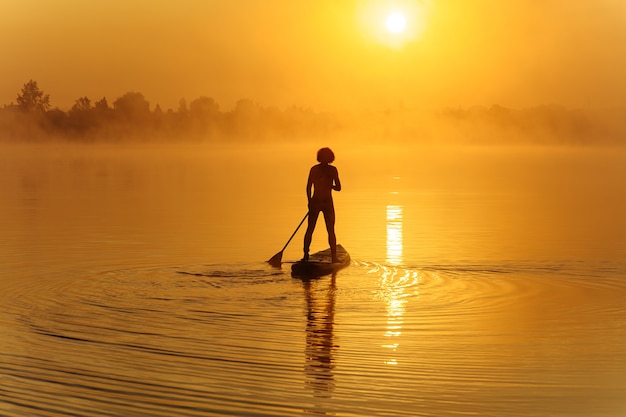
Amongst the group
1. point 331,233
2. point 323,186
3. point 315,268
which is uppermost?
point 323,186

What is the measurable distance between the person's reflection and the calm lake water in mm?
33

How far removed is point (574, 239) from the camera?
76.2ft

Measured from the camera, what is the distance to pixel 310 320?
12523 millimetres

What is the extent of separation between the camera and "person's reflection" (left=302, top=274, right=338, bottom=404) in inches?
372

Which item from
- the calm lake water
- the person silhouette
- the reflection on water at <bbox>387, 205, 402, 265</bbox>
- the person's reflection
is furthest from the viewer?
the reflection on water at <bbox>387, 205, 402, 265</bbox>

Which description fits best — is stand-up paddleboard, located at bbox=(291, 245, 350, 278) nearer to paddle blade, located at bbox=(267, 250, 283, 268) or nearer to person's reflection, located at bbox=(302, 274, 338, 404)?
person's reflection, located at bbox=(302, 274, 338, 404)

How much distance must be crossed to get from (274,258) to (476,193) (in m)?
25.0

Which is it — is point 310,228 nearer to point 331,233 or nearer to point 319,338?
point 331,233

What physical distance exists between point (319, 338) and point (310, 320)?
1078mm

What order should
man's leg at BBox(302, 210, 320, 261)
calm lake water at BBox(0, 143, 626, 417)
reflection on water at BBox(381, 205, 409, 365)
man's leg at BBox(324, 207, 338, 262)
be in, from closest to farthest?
calm lake water at BBox(0, 143, 626, 417) → reflection on water at BBox(381, 205, 409, 365) → man's leg at BBox(324, 207, 338, 262) → man's leg at BBox(302, 210, 320, 261)

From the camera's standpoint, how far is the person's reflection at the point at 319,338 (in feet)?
31.0

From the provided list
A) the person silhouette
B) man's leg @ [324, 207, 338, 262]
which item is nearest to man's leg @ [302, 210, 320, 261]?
the person silhouette

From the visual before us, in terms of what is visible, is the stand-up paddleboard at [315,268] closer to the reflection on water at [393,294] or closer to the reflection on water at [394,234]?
the reflection on water at [393,294]

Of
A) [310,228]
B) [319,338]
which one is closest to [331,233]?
[310,228]
